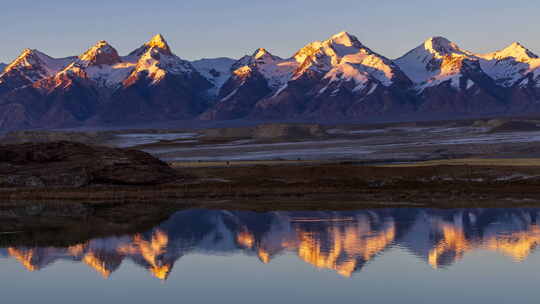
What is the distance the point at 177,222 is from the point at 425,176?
2898 cm

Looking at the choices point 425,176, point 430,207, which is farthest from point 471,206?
point 425,176

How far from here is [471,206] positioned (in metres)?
57.8

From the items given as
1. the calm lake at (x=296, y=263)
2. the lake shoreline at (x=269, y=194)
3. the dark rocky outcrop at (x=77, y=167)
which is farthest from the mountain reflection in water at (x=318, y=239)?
the dark rocky outcrop at (x=77, y=167)

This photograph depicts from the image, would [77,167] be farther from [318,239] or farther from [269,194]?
[318,239]

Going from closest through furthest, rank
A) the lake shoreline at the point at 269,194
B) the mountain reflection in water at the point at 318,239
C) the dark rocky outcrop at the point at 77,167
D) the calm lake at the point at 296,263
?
the calm lake at the point at 296,263 → the mountain reflection in water at the point at 318,239 → the lake shoreline at the point at 269,194 → the dark rocky outcrop at the point at 77,167

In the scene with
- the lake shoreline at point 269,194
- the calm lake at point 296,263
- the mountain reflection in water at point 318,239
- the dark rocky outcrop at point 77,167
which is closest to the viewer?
the calm lake at point 296,263

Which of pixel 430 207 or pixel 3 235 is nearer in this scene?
pixel 3 235

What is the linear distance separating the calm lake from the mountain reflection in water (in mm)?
54

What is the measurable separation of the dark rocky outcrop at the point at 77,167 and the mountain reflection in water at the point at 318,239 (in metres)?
21.0

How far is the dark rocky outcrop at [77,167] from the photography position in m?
74.9

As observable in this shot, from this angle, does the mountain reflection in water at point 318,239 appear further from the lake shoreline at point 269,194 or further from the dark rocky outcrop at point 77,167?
the dark rocky outcrop at point 77,167

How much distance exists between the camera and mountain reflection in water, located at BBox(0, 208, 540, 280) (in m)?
38.4

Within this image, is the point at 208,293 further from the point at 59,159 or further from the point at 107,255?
the point at 59,159

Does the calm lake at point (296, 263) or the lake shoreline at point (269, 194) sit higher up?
the lake shoreline at point (269, 194)
